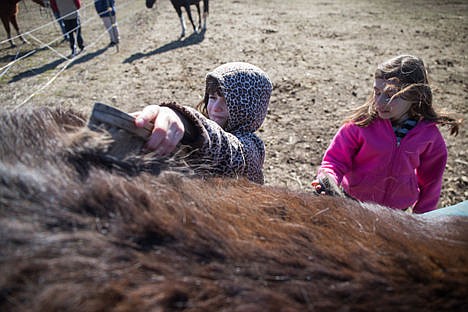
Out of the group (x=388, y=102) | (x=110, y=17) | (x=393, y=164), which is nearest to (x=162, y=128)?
(x=388, y=102)

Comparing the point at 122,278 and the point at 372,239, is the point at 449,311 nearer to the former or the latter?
the point at 372,239

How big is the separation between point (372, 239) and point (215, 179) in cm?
44

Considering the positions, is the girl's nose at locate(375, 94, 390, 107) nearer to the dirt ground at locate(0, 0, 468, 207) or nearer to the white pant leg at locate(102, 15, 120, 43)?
the dirt ground at locate(0, 0, 468, 207)

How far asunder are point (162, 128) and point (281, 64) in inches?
242

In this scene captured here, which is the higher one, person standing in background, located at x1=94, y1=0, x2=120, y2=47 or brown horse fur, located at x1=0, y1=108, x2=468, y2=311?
person standing in background, located at x1=94, y1=0, x2=120, y2=47

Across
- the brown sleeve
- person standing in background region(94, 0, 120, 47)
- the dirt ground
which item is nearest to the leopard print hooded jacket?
the brown sleeve

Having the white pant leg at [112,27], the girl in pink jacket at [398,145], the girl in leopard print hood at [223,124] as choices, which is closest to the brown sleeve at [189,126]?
the girl in leopard print hood at [223,124]

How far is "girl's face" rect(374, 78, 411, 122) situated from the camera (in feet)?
6.37

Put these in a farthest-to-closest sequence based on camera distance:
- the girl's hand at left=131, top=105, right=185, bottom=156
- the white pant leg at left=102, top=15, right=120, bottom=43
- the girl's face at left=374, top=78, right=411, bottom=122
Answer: the white pant leg at left=102, top=15, right=120, bottom=43 < the girl's face at left=374, top=78, right=411, bottom=122 < the girl's hand at left=131, top=105, right=185, bottom=156

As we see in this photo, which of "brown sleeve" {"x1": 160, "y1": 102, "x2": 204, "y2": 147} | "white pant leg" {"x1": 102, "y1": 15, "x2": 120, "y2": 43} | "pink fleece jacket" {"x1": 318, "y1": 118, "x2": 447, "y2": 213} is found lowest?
"pink fleece jacket" {"x1": 318, "y1": 118, "x2": 447, "y2": 213}

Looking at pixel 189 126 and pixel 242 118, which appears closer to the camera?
pixel 189 126

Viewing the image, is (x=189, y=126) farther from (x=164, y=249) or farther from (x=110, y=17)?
(x=110, y=17)

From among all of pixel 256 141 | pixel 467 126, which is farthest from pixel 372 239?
pixel 467 126

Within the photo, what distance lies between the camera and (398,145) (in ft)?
6.67
